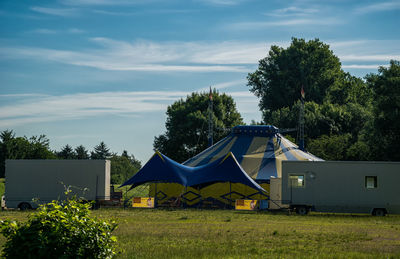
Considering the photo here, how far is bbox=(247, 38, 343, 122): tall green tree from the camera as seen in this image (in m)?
87.1

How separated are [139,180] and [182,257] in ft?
83.0

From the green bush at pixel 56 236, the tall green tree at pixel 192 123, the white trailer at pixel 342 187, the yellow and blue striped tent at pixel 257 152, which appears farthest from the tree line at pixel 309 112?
the green bush at pixel 56 236

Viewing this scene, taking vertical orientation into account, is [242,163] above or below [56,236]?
above

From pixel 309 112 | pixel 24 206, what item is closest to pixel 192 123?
pixel 309 112

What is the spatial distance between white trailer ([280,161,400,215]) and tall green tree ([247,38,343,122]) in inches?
1950

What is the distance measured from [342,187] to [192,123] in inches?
1555

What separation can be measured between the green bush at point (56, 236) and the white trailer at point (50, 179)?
2847 cm

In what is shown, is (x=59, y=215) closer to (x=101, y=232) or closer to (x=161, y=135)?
(x=101, y=232)

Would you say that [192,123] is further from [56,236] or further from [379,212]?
[56,236]

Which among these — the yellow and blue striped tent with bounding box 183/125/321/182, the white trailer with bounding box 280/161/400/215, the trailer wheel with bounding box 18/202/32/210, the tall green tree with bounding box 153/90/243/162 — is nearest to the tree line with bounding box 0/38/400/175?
the tall green tree with bounding box 153/90/243/162

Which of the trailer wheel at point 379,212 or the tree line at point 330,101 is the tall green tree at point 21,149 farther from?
the trailer wheel at point 379,212

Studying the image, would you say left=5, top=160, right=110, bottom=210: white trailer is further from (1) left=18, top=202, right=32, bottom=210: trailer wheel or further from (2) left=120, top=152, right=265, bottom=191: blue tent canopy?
(2) left=120, top=152, right=265, bottom=191: blue tent canopy

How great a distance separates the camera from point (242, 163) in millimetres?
43844

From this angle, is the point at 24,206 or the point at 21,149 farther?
the point at 21,149
